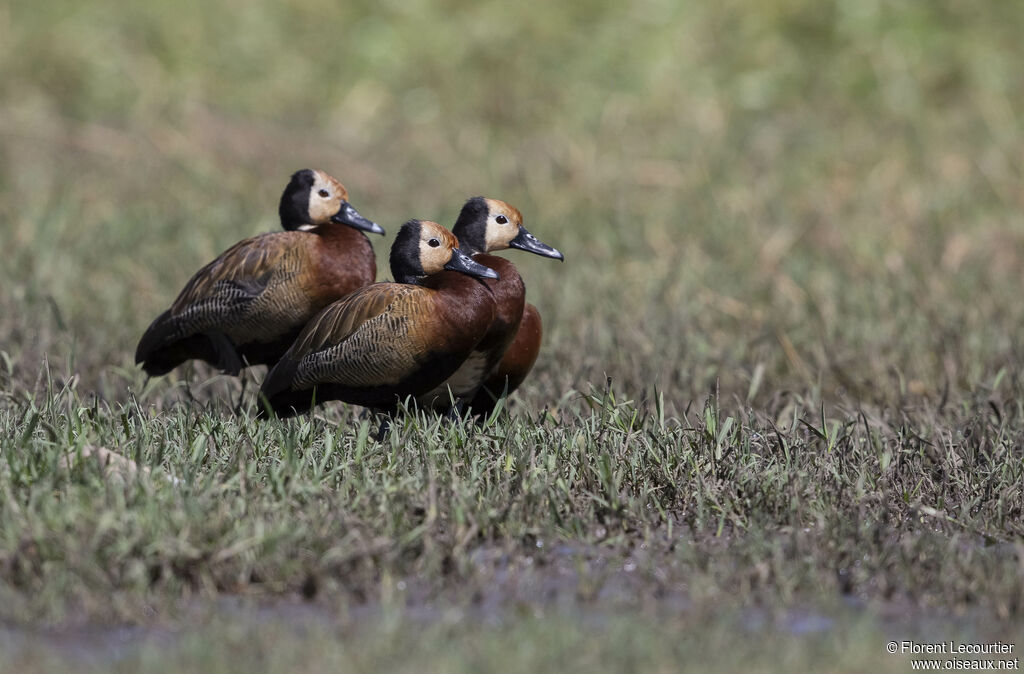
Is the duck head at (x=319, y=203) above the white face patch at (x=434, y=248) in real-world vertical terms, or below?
above

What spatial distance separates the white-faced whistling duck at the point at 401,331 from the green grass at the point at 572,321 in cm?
20

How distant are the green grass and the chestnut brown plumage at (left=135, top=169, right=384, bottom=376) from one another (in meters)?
0.33

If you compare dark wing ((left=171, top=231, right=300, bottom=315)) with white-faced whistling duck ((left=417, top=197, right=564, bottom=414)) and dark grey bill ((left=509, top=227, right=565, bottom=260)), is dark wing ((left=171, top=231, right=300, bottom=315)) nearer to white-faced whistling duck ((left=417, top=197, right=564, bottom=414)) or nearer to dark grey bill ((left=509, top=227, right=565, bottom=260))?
white-faced whistling duck ((left=417, top=197, right=564, bottom=414))

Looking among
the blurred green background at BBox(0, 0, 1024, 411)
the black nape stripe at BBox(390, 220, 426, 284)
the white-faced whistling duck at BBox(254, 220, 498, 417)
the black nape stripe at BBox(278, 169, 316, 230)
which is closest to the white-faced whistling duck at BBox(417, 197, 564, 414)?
the white-faced whistling duck at BBox(254, 220, 498, 417)

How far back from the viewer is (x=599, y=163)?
1107 cm

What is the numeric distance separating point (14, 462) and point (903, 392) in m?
3.64

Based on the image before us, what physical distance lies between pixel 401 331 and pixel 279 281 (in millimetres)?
774

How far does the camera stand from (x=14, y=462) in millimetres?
4648

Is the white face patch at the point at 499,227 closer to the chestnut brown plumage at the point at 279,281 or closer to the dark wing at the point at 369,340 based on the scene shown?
the chestnut brown plumage at the point at 279,281

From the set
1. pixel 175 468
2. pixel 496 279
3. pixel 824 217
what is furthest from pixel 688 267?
pixel 175 468

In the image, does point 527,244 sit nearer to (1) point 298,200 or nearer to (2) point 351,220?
(2) point 351,220

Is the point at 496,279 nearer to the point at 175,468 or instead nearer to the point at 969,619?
the point at 175,468

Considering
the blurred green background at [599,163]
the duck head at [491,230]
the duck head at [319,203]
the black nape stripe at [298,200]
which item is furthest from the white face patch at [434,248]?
the blurred green background at [599,163]

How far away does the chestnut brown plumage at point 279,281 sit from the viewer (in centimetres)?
575
